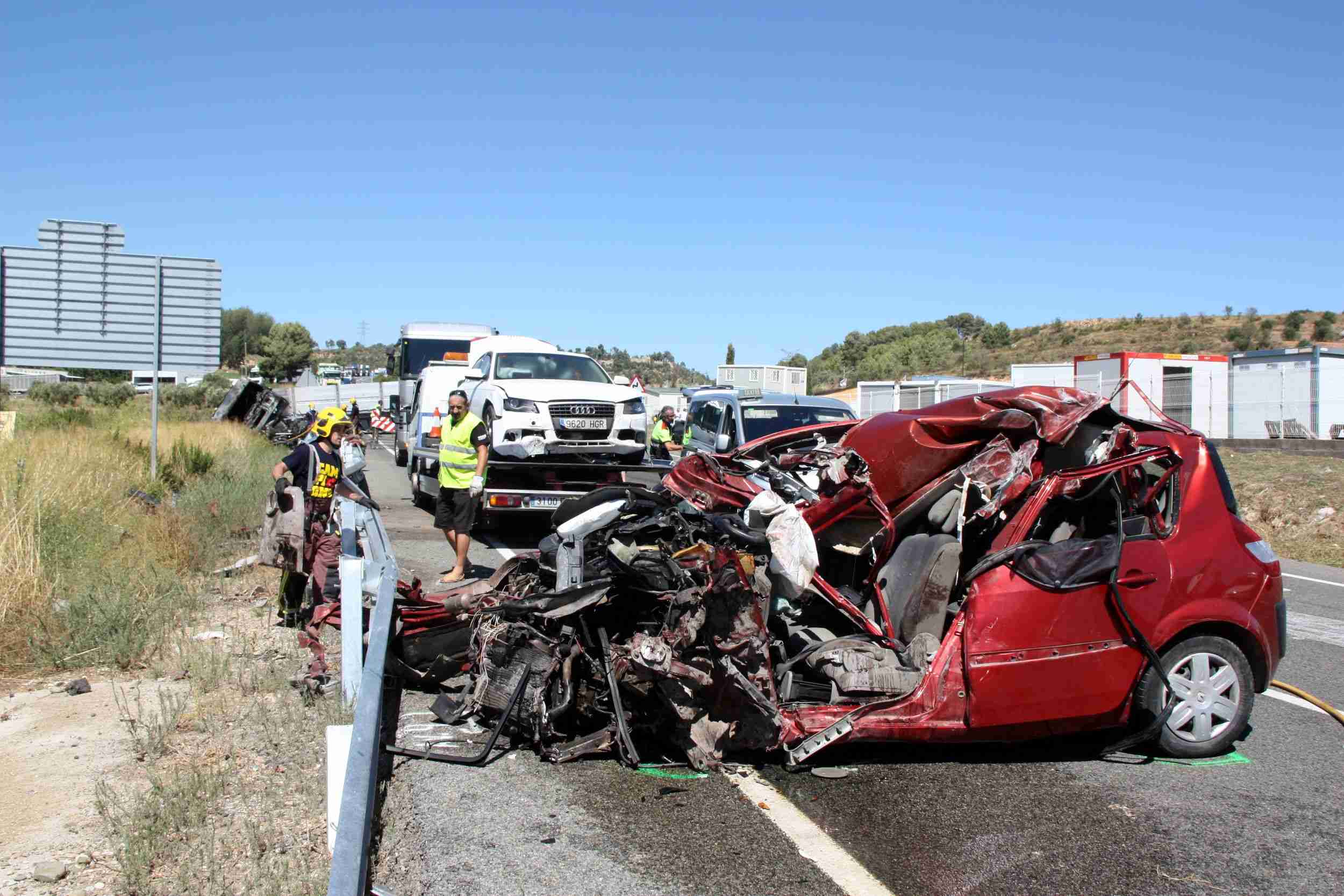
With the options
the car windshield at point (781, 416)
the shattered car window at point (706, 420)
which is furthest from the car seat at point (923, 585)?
the shattered car window at point (706, 420)

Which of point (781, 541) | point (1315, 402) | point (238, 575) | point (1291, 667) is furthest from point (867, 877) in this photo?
point (1315, 402)

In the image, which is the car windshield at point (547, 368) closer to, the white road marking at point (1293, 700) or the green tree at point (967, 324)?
the white road marking at point (1293, 700)

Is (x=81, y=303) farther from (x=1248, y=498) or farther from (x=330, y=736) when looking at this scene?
(x=1248, y=498)

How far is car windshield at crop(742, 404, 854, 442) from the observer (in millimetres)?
14891

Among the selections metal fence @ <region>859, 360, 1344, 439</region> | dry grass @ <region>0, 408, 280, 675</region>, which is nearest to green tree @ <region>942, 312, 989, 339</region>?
metal fence @ <region>859, 360, 1344, 439</region>

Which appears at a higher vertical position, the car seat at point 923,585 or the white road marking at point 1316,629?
the car seat at point 923,585

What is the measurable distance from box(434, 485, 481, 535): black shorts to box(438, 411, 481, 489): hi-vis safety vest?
3.6 inches

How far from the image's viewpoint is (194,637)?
24.1 ft

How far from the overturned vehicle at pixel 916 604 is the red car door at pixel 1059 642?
0.01 meters

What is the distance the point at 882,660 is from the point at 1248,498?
15.8m

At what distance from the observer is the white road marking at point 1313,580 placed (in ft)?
38.5

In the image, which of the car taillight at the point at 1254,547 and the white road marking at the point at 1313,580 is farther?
the white road marking at the point at 1313,580

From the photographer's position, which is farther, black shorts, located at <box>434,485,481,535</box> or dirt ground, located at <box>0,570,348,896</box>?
black shorts, located at <box>434,485,481,535</box>

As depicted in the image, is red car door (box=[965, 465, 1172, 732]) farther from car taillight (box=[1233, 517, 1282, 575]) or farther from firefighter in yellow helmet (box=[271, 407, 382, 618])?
firefighter in yellow helmet (box=[271, 407, 382, 618])
